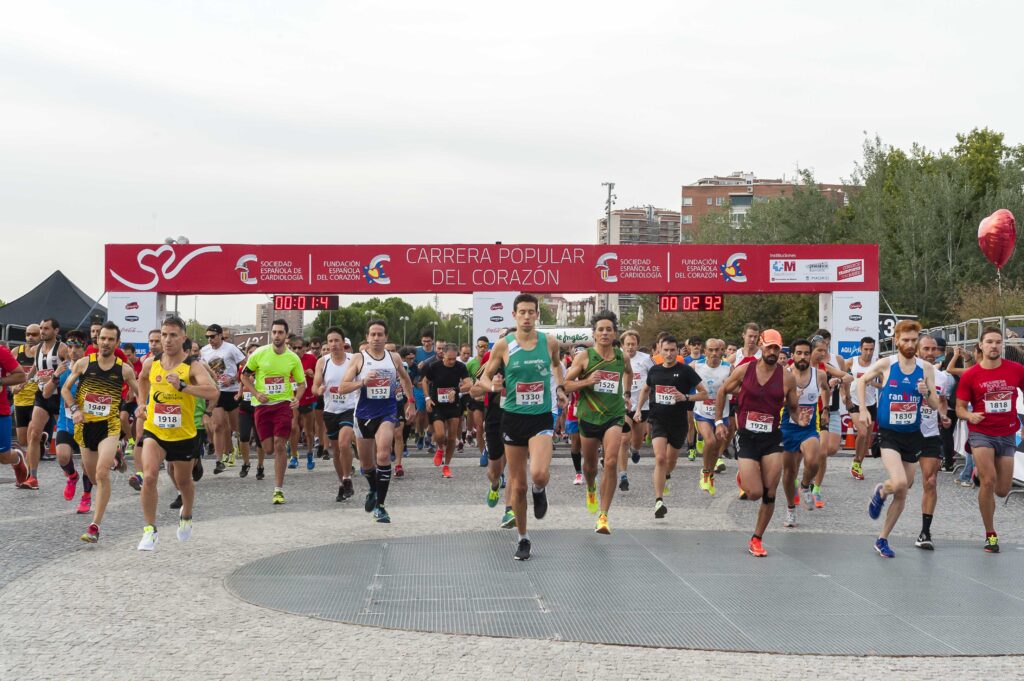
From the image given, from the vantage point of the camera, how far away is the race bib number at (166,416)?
30.4ft

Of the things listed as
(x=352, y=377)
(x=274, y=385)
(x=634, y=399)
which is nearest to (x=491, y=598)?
(x=352, y=377)

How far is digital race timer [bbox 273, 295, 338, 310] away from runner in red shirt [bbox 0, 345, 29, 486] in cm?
1350

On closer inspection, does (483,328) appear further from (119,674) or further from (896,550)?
(119,674)

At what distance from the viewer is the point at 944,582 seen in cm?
815

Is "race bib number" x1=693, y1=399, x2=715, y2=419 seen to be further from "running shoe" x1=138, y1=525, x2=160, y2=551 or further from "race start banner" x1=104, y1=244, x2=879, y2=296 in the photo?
"race start banner" x1=104, y1=244, x2=879, y2=296

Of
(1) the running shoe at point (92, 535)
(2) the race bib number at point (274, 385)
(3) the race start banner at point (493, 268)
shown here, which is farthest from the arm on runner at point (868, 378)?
(3) the race start banner at point (493, 268)

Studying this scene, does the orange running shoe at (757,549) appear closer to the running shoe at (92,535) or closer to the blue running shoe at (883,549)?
the blue running shoe at (883,549)

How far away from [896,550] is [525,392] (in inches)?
145

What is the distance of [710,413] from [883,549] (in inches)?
178

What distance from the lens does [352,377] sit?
11.6 m

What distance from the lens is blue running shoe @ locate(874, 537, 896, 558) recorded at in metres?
9.29

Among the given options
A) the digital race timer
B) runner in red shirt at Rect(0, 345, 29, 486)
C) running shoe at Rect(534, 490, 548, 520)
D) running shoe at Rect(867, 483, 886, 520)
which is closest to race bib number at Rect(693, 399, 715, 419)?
running shoe at Rect(867, 483, 886, 520)

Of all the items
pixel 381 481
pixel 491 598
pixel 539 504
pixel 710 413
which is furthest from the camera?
pixel 710 413

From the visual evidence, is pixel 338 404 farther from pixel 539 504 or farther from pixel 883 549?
pixel 883 549
